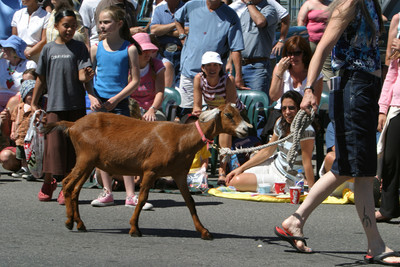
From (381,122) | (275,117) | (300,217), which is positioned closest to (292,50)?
(275,117)

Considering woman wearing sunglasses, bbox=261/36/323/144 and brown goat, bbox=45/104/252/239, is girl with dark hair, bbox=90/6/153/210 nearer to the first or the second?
brown goat, bbox=45/104/252/239

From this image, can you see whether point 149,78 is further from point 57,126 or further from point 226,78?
point 57,126

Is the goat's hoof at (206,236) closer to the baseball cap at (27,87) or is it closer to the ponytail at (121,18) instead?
the ponytail at (121,18)

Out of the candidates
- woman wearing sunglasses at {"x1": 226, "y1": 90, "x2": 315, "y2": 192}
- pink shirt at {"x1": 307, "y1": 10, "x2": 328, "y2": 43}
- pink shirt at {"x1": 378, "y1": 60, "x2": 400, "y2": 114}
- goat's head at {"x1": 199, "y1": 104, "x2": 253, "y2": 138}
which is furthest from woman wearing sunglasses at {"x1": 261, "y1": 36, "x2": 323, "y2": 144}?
goat's head at {"x1": 199, "y1": 104, "x2": 253, "y2": 138}

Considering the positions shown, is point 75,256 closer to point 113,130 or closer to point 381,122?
point 113,130

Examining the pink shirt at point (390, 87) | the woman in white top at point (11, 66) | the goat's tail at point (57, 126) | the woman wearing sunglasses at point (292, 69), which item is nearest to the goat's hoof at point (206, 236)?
the goat's tail at point (57, 126)

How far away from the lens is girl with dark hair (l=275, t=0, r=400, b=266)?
5789 millimetres

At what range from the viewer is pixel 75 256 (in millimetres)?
5891

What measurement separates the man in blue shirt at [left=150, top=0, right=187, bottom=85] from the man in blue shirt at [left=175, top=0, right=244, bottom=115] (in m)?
1.39

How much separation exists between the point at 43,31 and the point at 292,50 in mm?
4715

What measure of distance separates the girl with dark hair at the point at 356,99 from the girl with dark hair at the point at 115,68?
3.09 meters

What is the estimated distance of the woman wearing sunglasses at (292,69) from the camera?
32.7 ft

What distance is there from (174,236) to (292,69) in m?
3.92

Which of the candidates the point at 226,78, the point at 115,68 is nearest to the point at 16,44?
the point at 226,78
